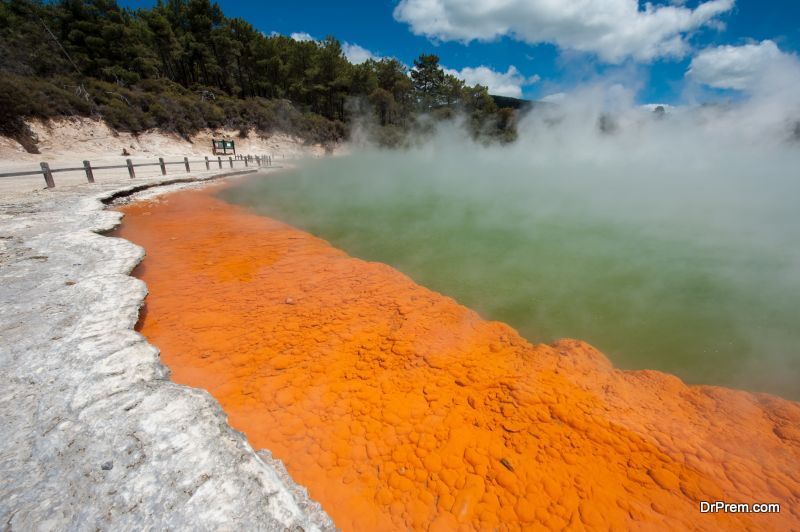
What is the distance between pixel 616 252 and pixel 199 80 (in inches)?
1534

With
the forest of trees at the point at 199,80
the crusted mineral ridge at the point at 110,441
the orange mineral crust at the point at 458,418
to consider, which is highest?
the forest of trees at the point at 199,80

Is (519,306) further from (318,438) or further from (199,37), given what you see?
(199,37)

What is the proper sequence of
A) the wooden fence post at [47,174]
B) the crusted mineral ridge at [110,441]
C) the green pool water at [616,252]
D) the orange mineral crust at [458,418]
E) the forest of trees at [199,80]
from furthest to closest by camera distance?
the forest of trees at [199,80]
the wooden fence post at [47,174]
the green pool water at [616,252]
the orange mineral crust at [458,418]
the crusted mineral ridge at [110,441]

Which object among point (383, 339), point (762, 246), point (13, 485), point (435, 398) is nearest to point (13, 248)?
point (13, 485)

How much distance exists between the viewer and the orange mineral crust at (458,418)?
1.91 meters

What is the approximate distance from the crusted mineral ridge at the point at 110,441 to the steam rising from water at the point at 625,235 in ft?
10.4

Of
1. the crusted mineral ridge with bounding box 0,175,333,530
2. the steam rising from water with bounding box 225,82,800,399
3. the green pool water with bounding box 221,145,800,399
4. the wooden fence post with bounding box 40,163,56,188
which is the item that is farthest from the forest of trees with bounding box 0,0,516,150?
the crusted mineral ridge with bounding box 0,175,333,530

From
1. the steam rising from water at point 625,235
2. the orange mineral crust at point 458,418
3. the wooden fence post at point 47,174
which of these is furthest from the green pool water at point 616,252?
the wooden fence post at point 47,174

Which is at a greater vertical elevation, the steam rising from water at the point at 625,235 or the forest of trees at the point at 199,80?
the forest of trees at the point at 199,80

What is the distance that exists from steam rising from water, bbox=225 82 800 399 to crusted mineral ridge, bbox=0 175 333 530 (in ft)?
10.4

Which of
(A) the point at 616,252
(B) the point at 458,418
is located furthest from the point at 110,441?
(A) the point at 616,252

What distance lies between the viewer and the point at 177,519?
1387 millimetres

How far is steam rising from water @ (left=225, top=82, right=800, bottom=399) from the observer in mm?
3873

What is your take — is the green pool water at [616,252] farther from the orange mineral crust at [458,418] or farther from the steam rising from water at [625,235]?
the orange mineral crust at [458,418]
